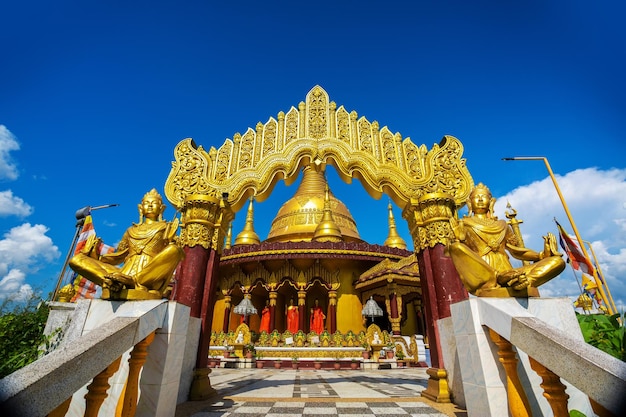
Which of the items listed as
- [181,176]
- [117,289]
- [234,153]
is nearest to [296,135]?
[234,153]

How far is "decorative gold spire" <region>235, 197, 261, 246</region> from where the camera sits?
92.6ft

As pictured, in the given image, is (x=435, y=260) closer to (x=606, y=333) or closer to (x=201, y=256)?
(x=606, y=333)

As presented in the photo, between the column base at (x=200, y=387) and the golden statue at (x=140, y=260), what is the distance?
205cm

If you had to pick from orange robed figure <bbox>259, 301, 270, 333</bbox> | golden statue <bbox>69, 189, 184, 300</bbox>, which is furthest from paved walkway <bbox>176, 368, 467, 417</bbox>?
orange robed figure <bbox>259, 301, 270, 333</bbox>

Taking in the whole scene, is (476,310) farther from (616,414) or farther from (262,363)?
(262,363)

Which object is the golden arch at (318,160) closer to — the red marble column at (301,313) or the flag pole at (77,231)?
the flag pole at (77,231)

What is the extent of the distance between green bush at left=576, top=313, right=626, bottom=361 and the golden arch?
10.7ft

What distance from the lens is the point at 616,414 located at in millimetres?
1865

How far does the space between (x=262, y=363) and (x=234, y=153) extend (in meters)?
11.2

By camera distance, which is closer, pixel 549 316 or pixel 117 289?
pixel 549 316

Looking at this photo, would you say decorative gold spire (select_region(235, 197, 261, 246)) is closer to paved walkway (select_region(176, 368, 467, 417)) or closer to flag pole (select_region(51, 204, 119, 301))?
flag pole (select_region(51, 204, 119, 301))

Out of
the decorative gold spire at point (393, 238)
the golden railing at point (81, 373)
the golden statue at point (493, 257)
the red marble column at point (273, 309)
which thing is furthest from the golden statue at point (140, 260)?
the decorative gold spire at point (393, 238)

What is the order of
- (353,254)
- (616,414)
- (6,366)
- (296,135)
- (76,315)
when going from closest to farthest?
(616,414)
(76,315)
(6,366)
(296,135)
(353,254)

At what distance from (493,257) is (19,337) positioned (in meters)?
7.42
